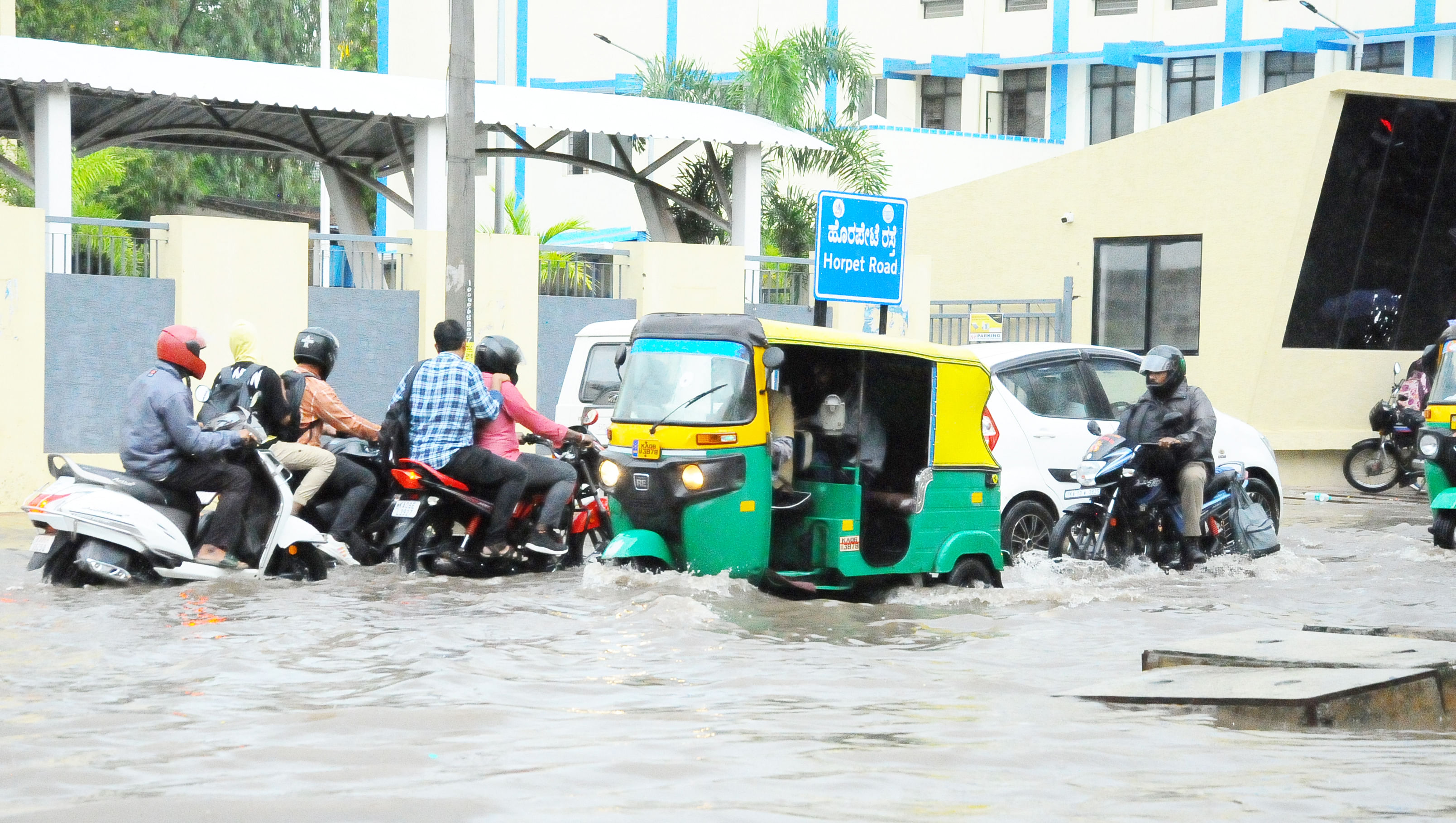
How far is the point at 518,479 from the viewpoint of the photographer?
10453 millimetres

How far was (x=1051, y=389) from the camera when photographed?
500 inches

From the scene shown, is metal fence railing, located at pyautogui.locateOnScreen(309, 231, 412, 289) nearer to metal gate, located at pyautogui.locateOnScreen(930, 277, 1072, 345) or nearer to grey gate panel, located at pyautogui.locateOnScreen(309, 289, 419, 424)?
grey gate panel, located at pyautogui.locateOnScreen(309, 289, 419, 424)

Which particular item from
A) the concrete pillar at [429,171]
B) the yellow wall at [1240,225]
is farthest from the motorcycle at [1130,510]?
the yellow wall at [1240,225]

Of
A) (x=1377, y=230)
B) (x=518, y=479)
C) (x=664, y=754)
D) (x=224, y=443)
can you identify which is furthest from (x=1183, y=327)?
(x=664, y=754)

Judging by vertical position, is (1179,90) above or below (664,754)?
above

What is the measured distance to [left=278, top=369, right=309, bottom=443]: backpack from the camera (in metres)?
10.2

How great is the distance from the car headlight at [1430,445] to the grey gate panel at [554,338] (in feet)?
27.3

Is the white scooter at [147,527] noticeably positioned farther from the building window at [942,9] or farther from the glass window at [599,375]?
the building window at [942,9]

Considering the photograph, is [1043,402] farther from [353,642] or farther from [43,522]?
[43,522]

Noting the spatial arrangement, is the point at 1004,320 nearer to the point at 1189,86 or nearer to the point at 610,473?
the point at 610,473

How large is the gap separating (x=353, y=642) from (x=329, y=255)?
914 centimetres

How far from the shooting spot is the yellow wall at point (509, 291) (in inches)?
677

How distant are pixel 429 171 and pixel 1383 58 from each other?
26.7 meters

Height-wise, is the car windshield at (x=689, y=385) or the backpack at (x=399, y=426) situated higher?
the car windshield at (x=689, y=385)
